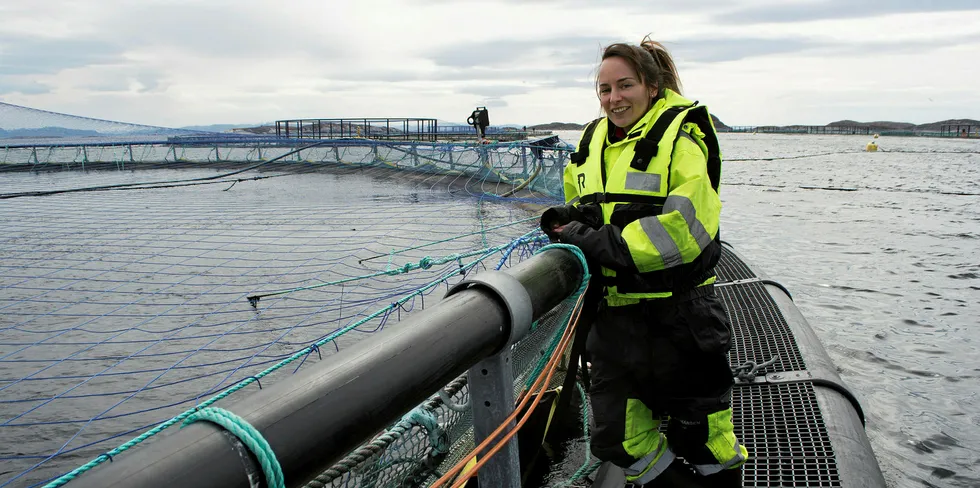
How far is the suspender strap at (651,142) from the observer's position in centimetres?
234

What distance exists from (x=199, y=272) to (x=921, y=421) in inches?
331

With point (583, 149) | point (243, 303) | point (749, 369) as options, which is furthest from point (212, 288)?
point (583, 149)

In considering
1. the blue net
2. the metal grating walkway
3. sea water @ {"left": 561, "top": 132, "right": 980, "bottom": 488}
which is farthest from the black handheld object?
the metal grating walkway

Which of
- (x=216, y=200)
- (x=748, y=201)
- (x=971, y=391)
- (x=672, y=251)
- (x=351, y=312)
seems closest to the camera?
(x=672, y=251)

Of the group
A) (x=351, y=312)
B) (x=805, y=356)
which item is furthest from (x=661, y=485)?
(x=351, y=312)

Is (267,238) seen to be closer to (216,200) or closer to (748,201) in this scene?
(216,200)

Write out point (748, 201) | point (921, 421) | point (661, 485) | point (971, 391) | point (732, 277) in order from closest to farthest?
point (661, 485)
point (921, 421)
point (971, 391)
point (732, 277)
point (748, 201)

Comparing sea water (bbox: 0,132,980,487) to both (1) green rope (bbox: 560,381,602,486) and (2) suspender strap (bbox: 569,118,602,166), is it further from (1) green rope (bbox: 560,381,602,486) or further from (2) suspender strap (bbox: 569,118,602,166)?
(2) suspender strap (bbox: 569,118,602,166)

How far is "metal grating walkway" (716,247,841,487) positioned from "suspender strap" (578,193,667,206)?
1.49m

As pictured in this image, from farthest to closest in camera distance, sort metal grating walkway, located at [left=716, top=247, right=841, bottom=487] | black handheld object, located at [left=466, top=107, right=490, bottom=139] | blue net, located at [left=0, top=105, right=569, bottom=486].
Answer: black handheld object, located at [left=466, top=107, right=490, bottom=139] → blue net, located at [left=0, top=105, right=569, bottom=486] → metal grating walkway, located at [left=716, top=247, right=841, bottom=487]

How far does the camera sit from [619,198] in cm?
245

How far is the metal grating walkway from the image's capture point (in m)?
3.05

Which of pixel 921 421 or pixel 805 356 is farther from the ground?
pixel 805 356

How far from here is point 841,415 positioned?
11.4 feet
